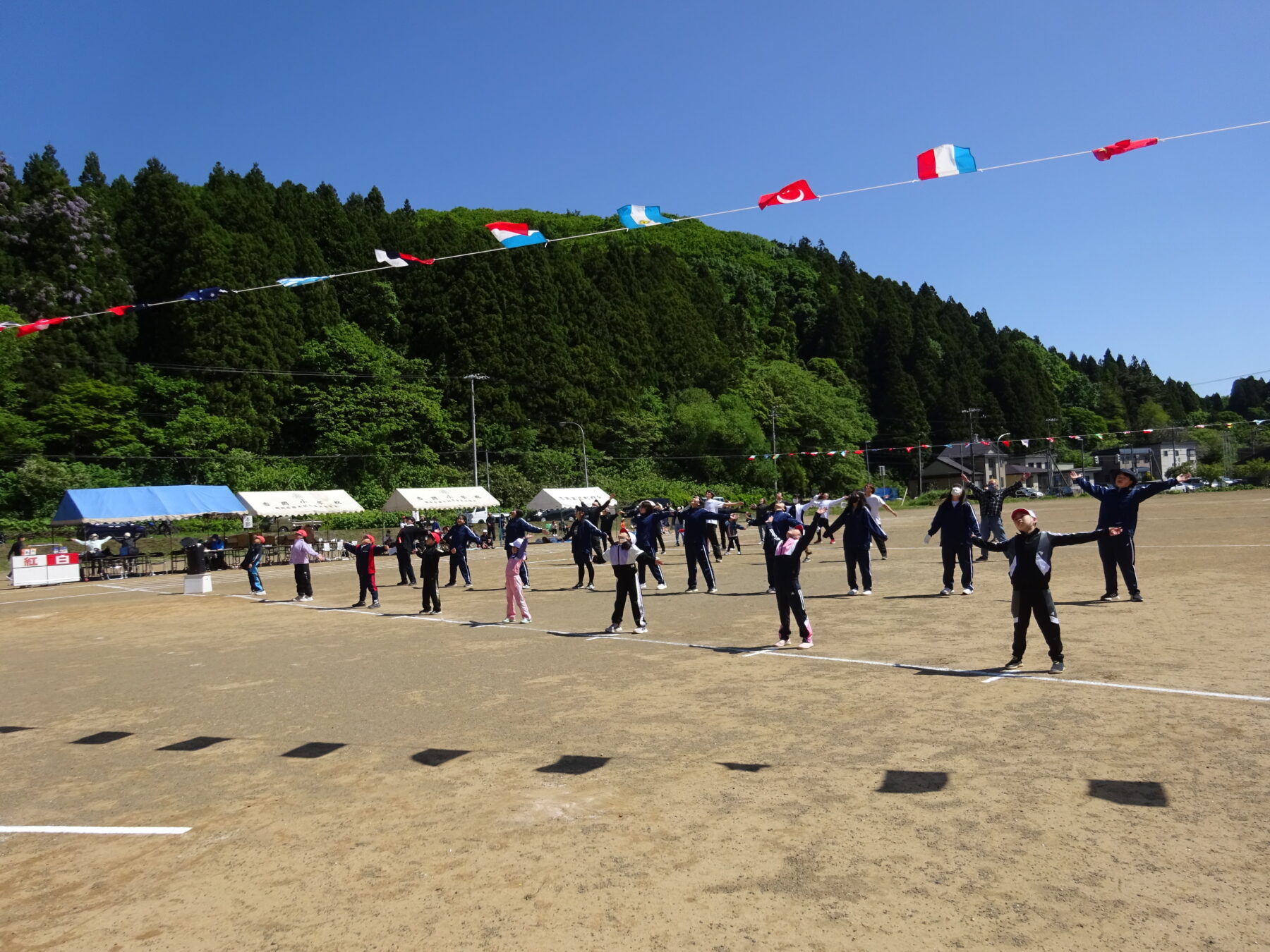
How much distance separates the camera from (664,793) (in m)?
5.79

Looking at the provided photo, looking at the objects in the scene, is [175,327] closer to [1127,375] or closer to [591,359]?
[591,359]

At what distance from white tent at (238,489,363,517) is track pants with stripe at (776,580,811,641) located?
110 ft

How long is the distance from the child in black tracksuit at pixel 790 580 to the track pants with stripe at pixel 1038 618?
2.58 m

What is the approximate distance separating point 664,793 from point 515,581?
914cm

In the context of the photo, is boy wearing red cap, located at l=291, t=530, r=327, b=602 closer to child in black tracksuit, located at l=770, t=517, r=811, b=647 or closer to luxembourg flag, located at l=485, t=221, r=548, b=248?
luxembourg flag, located at l=485, t=221, r=548, b=248

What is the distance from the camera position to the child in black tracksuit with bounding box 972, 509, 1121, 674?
29.1 ft

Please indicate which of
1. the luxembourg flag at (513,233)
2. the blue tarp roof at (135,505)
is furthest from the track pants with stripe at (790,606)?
the blue tarp roof at (135,505)

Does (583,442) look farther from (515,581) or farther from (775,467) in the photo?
(515,581)

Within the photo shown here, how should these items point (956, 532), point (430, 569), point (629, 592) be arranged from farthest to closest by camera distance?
point (430, 569)
point (956, 532)
point (629, 592)

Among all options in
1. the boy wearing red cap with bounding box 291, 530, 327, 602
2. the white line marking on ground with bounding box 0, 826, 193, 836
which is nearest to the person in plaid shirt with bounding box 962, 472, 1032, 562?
the boy wearing red cap with bounding box 291, 530, 327, 602

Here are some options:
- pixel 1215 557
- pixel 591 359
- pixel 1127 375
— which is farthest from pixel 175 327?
pixel 1127 375

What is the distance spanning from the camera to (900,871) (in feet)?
14.6

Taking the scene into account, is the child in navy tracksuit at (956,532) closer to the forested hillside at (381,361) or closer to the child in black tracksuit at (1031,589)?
the child in black tracksuit at (1031,589)

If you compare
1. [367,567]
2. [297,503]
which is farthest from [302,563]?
[297,503]
